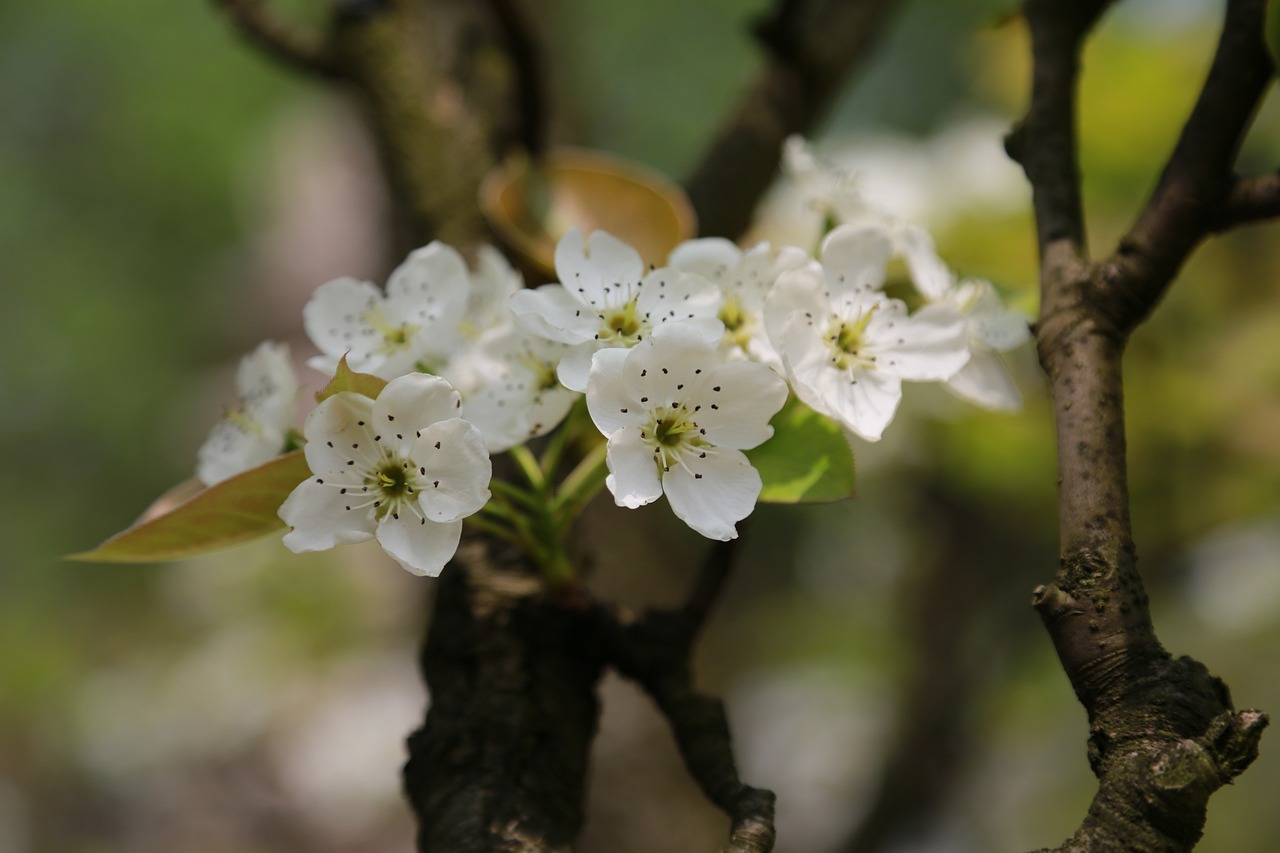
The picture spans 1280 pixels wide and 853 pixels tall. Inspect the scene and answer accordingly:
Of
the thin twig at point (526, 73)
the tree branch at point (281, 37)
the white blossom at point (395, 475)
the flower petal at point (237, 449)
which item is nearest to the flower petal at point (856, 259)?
the white blossom at point (395, 475)

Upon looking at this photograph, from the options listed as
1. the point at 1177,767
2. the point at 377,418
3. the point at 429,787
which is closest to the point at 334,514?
the point at 377,418

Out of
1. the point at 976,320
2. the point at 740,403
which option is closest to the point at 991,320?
the point at 976,320

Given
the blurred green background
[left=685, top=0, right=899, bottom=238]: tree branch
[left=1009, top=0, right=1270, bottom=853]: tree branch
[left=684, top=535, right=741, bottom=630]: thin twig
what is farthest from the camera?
the blurred green background

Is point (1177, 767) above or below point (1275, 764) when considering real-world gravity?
below

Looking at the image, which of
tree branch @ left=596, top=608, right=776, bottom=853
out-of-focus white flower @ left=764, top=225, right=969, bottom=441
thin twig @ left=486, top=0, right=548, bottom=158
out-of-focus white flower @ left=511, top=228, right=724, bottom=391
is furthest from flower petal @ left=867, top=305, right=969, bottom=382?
thin twig @ left=486, top=0, right=548, bottom=158

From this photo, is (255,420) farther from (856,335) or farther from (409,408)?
(856,335)

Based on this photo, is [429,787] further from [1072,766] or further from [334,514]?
[1072,766]

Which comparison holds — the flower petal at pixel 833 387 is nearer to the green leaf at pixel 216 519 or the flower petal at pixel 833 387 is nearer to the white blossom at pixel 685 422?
the white blossom at pixel 685 422

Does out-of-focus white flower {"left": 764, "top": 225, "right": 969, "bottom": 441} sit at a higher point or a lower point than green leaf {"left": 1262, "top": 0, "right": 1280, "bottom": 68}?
lower

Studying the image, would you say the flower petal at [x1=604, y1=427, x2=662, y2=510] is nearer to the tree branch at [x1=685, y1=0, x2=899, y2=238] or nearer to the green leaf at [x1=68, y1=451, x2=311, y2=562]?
the green leaf at [x1=68, y1=451, x2=311, y2=562]
